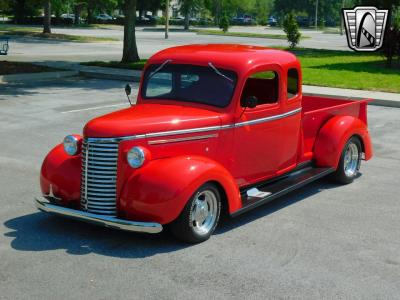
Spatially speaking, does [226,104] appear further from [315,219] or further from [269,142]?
[315,219]

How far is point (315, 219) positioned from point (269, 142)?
1.11 meters

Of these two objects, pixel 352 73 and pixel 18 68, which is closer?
pixel 18 68

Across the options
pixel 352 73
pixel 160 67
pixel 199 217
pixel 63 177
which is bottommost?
pixel 199 217

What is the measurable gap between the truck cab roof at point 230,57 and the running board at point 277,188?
4.73 ft

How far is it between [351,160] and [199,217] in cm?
357

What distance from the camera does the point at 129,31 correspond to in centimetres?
2573

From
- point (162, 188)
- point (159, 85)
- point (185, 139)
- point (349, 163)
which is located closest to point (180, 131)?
point (185, 139)

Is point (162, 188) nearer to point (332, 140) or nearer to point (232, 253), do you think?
point (232, 253)

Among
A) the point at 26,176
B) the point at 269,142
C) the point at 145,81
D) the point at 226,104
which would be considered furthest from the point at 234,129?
the point at 26,176

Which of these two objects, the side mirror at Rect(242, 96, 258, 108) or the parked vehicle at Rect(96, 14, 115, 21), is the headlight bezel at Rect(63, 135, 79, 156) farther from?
the parked vehicle at Rect(96, 14, 115, 21)

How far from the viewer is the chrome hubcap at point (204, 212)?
6582 mm

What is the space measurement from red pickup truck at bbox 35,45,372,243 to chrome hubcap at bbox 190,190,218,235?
1cm

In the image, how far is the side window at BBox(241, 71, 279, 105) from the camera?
7.75m

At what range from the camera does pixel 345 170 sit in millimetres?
9164
